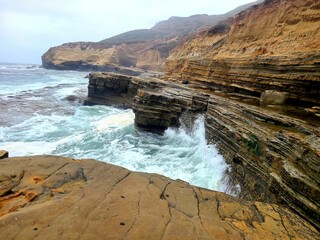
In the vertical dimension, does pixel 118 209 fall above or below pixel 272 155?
below

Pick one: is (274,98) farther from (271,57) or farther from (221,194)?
(221,194)

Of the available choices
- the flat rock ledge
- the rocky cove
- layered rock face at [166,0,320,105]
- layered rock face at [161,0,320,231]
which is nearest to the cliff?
layered rock face at [166,0,320,105]

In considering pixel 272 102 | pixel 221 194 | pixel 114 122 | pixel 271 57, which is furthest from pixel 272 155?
pixel 114 122

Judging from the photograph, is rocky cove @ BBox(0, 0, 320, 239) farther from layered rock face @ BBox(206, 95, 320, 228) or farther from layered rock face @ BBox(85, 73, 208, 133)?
layered rock face @ BBox(85, 73, 208, 133)

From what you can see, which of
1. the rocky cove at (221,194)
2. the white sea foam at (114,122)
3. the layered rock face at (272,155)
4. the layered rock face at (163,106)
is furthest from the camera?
the white sea foam at (114,122)

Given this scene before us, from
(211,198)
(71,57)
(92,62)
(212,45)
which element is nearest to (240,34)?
(212,45)

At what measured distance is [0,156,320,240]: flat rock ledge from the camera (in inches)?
144

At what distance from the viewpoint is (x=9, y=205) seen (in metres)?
4.25

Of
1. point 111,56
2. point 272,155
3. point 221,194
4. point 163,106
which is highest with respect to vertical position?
point 272,155

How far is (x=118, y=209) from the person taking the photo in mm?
4109

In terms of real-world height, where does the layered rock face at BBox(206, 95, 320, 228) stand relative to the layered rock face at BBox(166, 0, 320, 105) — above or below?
below

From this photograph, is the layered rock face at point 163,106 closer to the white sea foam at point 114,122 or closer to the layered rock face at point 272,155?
the white sea foam at point 114,122

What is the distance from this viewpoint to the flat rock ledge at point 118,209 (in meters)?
3.66

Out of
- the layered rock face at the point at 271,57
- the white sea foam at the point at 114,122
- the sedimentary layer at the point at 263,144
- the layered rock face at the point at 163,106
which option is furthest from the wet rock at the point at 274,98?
the white sea foam at the point at 114,122
